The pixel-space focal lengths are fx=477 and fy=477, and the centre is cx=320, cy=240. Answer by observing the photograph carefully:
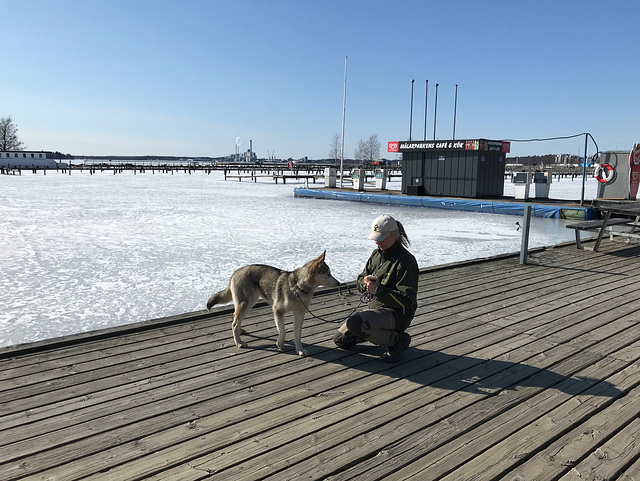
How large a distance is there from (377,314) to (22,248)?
1044 cm

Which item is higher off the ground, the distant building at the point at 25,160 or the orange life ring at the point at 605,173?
the distant building at the point at 25,160

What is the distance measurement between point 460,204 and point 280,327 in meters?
19.4

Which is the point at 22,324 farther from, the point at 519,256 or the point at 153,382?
the point at 519,256

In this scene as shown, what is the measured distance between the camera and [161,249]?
11398 mm

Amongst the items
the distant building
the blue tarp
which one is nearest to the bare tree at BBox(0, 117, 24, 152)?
the distant building

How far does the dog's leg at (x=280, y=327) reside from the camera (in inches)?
171

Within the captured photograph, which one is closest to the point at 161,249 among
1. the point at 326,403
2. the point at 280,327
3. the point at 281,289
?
the point at 280,327

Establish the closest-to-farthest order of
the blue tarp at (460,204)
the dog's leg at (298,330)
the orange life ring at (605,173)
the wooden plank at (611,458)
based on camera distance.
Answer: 1. the wooden plank at (611,458)
2. the dog's leg at (298,330)
3. the orange life ring at (605,173)
4. the blue tarp at (460,204)

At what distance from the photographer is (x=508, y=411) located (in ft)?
11.3

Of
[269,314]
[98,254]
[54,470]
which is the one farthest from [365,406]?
[98,254]

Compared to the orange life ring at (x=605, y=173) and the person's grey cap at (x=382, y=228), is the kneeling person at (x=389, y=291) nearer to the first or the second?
the person's grey cap at (x=382, y=228)

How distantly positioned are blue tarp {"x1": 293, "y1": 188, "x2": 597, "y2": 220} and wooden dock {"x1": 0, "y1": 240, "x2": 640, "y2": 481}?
12.9m

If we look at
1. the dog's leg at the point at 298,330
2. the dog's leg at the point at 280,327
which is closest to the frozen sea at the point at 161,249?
the dog's leg at the point at 280,327

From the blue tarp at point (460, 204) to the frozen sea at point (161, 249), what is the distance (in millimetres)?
726
